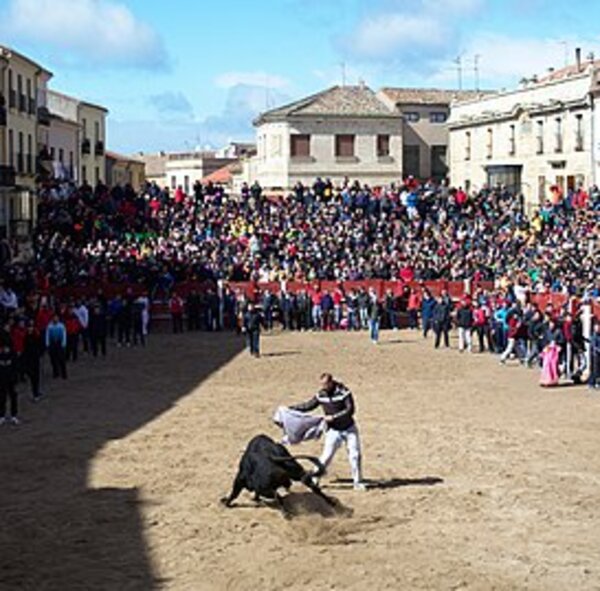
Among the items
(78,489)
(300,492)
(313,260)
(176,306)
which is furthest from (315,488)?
(313,260)

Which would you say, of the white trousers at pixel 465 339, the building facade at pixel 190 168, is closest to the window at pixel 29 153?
the white trousers at pixel 465 339

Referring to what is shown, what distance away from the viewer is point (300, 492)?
617 inches

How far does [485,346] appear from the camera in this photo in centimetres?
3388

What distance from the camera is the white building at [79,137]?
63.8 metres

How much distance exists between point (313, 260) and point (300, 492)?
26.4 metres

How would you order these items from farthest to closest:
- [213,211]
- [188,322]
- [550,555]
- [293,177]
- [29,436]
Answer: [293,177] → [213,211] → [188,322] → [29,436] → [550,555]

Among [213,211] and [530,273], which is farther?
[213,211]

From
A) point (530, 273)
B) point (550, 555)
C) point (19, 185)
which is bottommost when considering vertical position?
point (550, 555)

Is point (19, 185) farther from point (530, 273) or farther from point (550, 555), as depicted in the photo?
point (550, 555)

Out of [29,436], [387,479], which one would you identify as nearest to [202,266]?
[29,436]

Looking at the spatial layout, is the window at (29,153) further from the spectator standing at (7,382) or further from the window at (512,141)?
the spectator standing at (7,382)

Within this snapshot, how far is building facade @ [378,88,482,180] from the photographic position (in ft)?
227

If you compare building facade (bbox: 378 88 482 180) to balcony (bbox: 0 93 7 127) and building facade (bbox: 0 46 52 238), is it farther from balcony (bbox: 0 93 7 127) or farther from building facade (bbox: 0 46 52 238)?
balcony (bbox: 0 93 7 127)

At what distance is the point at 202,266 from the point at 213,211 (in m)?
6.71
